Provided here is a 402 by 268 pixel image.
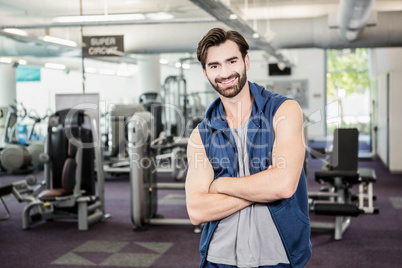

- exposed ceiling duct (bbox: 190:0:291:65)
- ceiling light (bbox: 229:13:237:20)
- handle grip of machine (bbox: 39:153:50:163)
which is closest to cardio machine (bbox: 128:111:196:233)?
handle grip of machine (bbox: 39:153:50:163)

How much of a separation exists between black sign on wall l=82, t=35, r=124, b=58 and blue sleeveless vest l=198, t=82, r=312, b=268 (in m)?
5.78

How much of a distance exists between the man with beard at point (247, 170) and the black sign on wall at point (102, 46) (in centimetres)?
578

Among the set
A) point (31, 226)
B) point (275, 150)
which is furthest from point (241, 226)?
point (31, 226)

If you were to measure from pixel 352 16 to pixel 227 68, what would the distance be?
657 cm

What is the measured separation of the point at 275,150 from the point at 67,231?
4583 millimetres

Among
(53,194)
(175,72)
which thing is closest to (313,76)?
(175,72)

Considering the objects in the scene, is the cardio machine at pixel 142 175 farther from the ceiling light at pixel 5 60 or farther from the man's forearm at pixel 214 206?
the ceiling light at pixel 5 60

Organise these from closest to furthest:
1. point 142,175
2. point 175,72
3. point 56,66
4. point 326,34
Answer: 1. point 142,175
2. point 326,34
3. point 56,66
4. point 175,72

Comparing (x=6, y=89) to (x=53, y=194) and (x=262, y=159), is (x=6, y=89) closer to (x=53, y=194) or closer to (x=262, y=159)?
(x=53, y=194)

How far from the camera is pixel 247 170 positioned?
1456 millimetres

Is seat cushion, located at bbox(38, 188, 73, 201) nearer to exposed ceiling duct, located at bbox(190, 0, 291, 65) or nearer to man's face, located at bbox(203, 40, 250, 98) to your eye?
exposed ceiling duct, located at bbox(190, 0, 291, 65)

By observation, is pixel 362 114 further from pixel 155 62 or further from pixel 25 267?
pixel 25 267

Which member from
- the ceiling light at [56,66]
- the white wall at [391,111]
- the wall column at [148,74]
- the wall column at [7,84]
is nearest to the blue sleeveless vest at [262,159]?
the white wall at [391,111]

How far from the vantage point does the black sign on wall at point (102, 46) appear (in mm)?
7016
